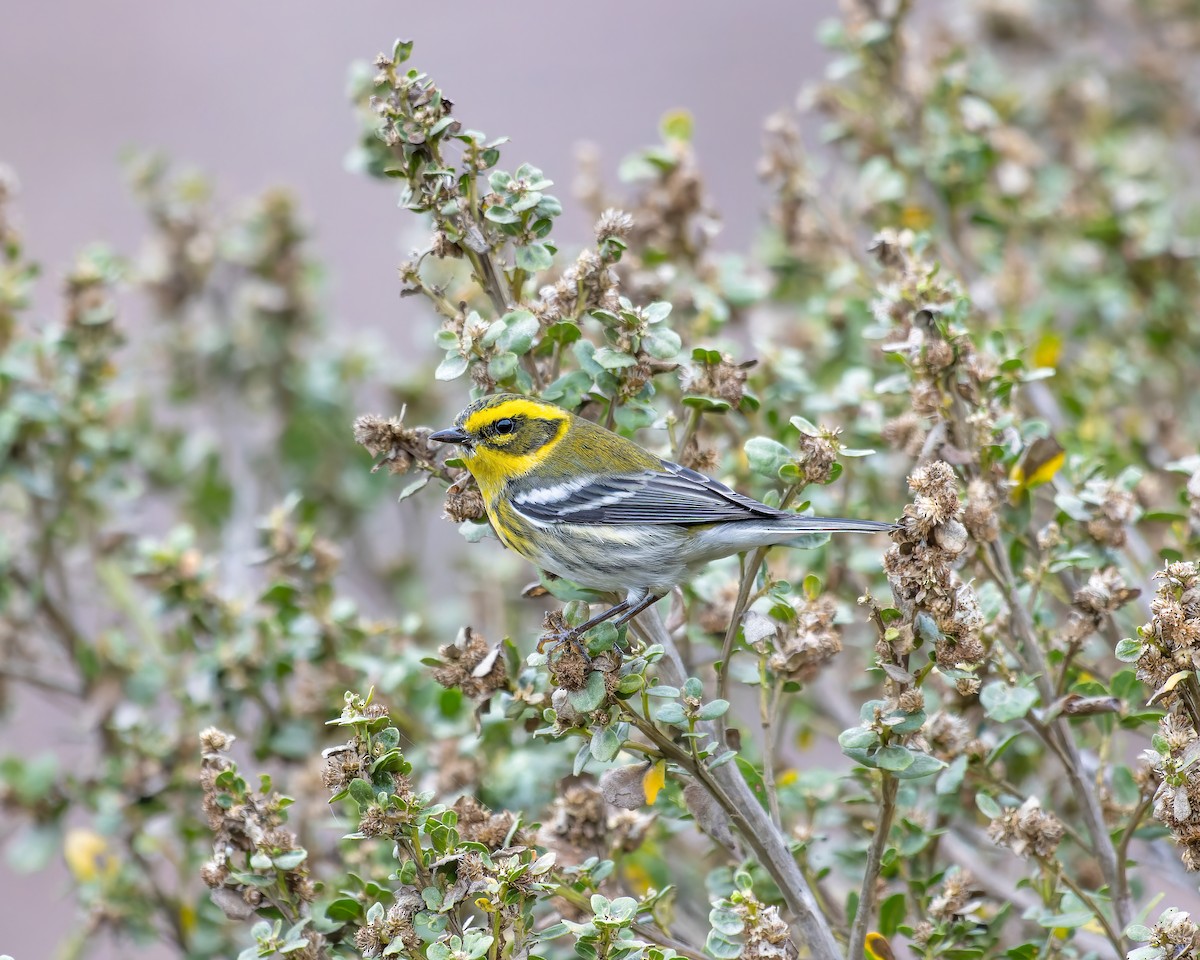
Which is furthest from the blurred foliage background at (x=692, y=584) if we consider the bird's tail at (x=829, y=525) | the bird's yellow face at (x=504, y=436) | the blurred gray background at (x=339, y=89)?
the blurred gray background at (x=339, y=89)

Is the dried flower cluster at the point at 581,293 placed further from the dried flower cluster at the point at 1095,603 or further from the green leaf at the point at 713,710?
the dried flower cluster at the point at 1095,603

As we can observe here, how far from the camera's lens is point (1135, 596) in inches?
78.7

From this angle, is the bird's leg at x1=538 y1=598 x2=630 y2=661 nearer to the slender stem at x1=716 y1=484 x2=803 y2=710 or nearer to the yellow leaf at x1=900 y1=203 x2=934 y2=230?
the slender stem at x1=716 y1=484 x2=803 y2=710

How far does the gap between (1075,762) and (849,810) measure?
0.60m

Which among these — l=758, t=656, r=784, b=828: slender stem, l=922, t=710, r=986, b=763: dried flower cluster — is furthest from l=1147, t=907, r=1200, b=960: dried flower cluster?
l=758, t=656, r=784, b=828: slender stem

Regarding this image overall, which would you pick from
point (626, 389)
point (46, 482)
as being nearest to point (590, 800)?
point (626, 389)

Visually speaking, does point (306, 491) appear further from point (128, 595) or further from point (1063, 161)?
point (1063, 161)

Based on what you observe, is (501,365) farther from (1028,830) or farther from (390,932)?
(1028,830)

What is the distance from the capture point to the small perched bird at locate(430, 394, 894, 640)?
210 centimetres

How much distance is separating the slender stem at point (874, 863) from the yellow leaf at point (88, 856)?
5.69ft

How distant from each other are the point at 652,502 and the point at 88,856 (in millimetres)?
1549

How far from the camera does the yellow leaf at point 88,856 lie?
2.73m

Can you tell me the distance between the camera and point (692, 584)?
7.66ft

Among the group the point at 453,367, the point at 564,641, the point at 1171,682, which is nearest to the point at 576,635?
the point at 564,641
